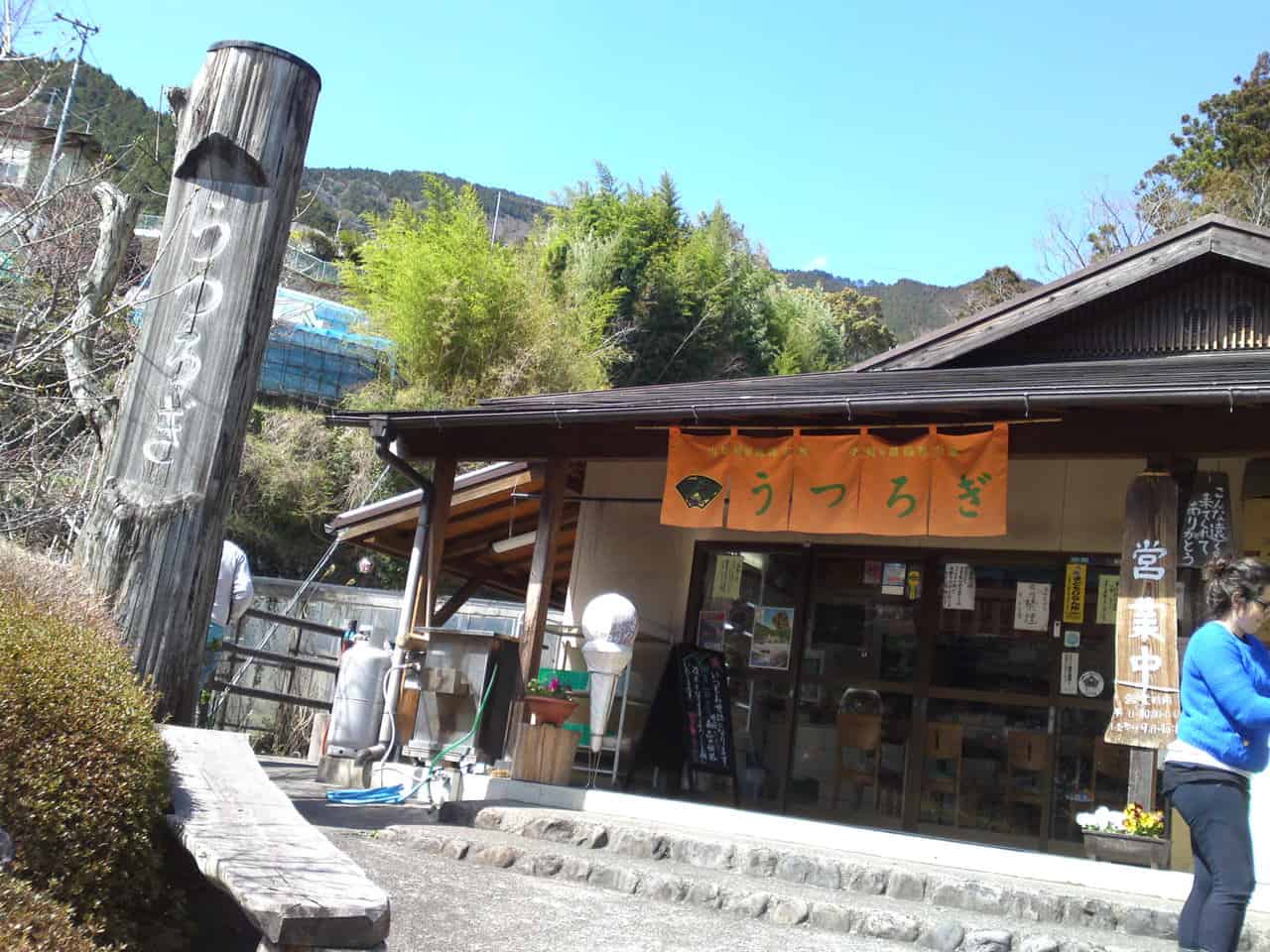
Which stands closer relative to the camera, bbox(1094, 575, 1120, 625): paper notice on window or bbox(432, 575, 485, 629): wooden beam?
bbox(1094, 575, 1120, 625): paper notice on window

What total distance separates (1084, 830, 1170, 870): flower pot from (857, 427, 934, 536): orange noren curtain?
237 centimetres

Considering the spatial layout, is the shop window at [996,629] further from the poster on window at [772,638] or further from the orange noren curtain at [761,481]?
the orange noren curtain at [761,481]

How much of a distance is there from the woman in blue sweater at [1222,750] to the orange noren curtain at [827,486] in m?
4.33

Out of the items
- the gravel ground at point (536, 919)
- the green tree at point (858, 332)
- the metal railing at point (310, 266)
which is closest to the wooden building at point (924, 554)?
the gravel ground at point (536, 919)

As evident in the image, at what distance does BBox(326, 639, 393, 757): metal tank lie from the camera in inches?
381

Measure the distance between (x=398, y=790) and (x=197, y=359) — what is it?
4854mm

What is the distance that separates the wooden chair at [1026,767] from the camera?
368 inches

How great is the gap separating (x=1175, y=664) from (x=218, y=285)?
5.96 metres

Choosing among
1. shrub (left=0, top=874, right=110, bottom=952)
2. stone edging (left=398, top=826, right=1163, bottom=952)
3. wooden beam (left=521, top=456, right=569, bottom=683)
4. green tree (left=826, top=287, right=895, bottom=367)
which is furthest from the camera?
green tree (left=826, top=287, right=895, bottom=367)

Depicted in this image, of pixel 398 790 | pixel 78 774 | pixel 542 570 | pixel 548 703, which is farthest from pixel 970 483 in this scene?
pixel 78 774

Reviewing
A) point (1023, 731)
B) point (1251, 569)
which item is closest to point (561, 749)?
point (1023, 731)

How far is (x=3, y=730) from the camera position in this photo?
3252 mm

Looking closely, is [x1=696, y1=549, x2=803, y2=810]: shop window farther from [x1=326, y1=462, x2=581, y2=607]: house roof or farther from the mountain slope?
the mountain slope

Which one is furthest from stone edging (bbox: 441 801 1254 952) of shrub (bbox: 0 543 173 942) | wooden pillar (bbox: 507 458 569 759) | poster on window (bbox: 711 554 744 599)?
poster on window (bbox: 711 554 744 599)
